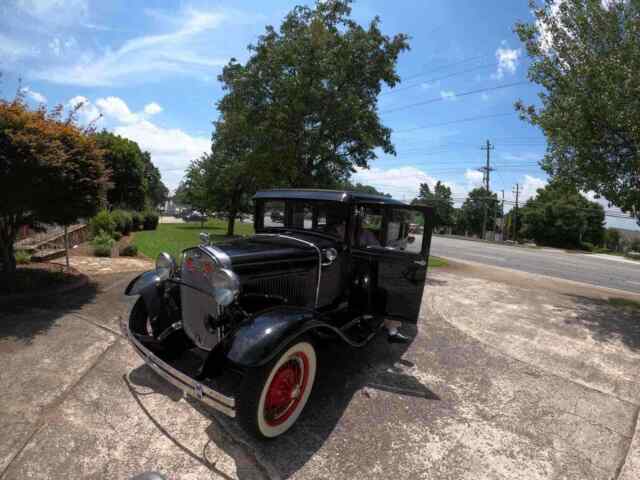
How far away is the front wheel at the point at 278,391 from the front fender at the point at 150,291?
1.61 metres

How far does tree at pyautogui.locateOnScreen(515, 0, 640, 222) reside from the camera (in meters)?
6.69

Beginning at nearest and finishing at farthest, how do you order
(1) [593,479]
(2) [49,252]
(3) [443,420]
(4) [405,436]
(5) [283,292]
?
(1) [593,479]
(4) [405,436]
(3) [443,420]
(5) [283,292]
(2) [49,252]

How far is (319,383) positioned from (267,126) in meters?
8.08

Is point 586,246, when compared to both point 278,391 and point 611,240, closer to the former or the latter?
point 611,240

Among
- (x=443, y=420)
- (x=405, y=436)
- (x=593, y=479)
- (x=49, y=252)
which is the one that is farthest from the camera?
(x=49, y=252)

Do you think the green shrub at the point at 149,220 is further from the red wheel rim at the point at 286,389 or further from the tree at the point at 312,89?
the red wheel rim at the point at 286,389

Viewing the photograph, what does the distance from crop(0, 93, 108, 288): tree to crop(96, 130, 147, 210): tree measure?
22.6 meters

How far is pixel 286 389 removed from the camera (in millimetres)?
2873

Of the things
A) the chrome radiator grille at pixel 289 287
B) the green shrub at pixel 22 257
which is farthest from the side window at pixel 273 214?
the green shrub at pixel 22 257

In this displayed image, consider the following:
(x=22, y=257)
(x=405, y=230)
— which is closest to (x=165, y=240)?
(x=22, y=257)

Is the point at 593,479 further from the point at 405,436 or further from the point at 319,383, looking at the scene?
the point at 319,383

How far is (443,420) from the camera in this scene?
3.20m

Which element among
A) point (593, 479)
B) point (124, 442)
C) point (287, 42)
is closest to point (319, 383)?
point (124, 442)

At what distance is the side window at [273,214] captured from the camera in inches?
182
